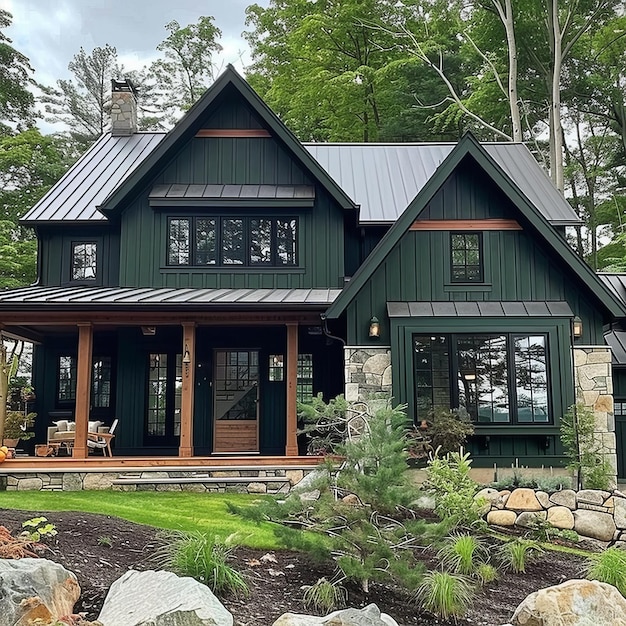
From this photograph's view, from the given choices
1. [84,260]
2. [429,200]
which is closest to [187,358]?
[84,260]

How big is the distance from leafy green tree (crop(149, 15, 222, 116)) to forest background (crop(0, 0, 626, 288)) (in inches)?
136

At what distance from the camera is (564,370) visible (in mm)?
10320

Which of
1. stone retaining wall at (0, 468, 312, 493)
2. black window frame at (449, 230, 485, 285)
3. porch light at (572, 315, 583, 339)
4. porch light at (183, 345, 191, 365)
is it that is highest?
black window frame at (449, 230, 485, 285)

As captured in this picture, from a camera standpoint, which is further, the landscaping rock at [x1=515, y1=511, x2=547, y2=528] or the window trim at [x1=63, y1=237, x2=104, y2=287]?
the window trim at [x1=63, y1=237, x2=104, y2=287]

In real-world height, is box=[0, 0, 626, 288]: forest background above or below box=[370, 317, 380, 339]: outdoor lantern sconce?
above

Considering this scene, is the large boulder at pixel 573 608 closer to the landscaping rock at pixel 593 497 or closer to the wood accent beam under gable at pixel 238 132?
the landscaping rock at pixel 593 497

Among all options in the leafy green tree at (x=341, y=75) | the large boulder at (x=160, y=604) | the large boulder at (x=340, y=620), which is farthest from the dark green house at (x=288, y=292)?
Answer: the leafy green tree at (x=341, y=75)

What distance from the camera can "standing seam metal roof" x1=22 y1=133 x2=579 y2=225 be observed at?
44.5 ft

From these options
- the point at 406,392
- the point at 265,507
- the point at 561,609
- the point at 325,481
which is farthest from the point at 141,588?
the point at 406,392

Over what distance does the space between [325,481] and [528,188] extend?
34.1 feet

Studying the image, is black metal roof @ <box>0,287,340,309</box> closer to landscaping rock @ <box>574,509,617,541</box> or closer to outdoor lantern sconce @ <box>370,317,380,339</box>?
outdoor lantern sconce @ <box>370,317,380,339</box>

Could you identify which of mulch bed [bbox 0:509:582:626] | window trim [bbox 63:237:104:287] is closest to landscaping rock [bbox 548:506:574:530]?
mulch bed [bbox 0:509:582:626]

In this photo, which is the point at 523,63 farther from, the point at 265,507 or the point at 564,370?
the point at 265,507

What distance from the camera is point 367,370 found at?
35.0ft
